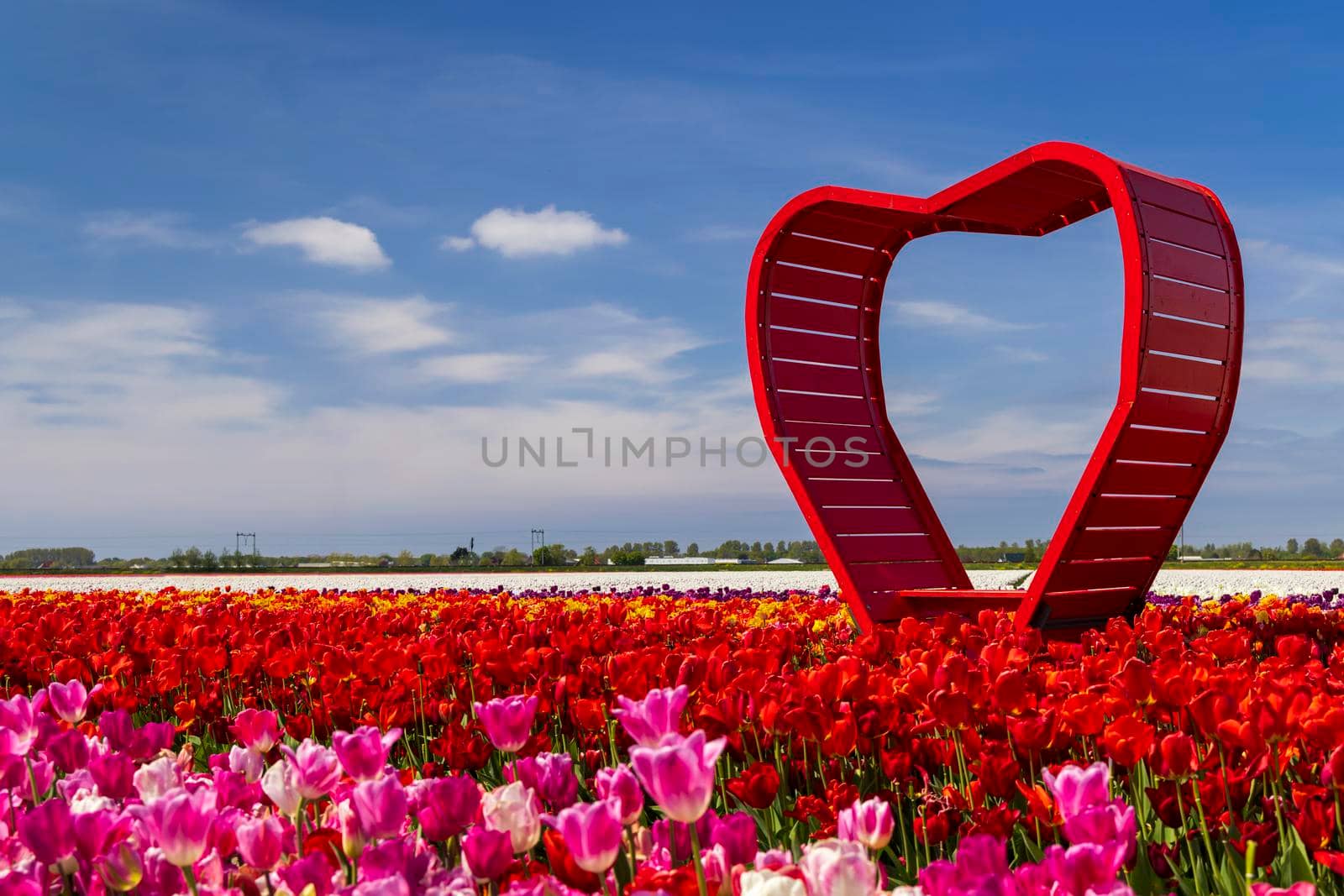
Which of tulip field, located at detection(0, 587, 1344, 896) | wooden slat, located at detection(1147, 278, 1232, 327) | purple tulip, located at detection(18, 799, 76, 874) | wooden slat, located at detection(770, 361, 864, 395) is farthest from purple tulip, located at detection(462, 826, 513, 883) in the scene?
wooden slat, located at detection(770, 361, 864, 395)

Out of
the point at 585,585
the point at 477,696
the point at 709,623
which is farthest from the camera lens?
the point at 585,585

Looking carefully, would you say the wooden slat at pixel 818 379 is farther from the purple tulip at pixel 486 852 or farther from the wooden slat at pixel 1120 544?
the purple tulip at pixel 486 852

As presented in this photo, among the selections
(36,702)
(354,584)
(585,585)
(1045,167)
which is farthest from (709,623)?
(354,584)

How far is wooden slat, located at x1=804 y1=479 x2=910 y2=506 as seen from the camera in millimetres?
6902

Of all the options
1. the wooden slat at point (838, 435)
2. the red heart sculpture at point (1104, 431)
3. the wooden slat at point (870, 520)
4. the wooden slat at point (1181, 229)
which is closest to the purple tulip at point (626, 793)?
the red heart sculpture at point (1104, 431)

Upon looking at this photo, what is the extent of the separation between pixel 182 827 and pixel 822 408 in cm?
594

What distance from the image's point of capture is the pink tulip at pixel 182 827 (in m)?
1.65

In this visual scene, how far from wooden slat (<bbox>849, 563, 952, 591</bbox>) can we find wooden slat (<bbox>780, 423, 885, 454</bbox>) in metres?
0.83

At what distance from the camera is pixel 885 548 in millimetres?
7070

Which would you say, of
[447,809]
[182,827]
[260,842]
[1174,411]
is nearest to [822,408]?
[1174,411]

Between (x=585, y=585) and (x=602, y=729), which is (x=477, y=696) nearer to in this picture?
(x=602, y=729)

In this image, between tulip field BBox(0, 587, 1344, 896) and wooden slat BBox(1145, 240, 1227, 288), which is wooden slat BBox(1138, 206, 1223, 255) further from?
tulip field BBox(0, 587, 1344, 896)

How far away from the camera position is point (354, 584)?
16.2 meters

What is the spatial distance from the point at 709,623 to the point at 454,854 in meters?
3.66
